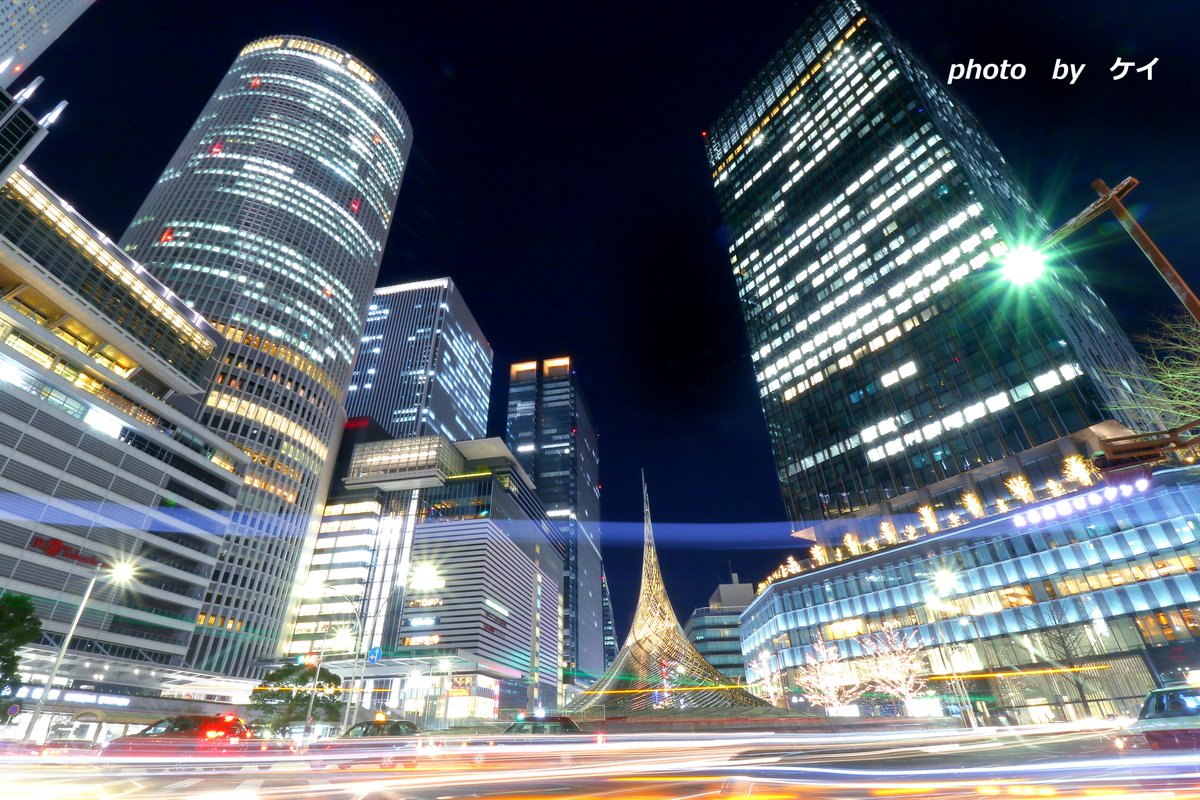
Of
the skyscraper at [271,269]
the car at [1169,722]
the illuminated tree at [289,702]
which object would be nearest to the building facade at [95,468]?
the skyscraper at [271,269]

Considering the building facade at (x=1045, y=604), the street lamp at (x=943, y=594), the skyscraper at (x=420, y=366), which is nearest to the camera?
the building facade at (x=1045, y=604)

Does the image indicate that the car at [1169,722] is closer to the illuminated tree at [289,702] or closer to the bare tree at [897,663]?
the bare tree at [897,663]

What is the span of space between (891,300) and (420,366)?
11580cm

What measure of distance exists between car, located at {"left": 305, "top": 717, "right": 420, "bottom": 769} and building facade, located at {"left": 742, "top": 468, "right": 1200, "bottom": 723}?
3980 centimetres

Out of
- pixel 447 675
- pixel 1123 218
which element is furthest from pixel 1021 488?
pixel 447 675

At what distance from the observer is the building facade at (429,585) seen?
88.8 metres

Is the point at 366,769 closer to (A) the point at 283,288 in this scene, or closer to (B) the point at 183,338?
(B) the point at 183,338

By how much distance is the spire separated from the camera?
→ 45.4 metres

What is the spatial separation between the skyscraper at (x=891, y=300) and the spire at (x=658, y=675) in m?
27.3

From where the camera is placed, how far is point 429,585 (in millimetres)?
98188

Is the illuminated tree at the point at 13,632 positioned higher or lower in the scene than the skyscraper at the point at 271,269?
lower

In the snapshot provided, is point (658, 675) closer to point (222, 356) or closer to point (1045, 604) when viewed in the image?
point (1045, 604)

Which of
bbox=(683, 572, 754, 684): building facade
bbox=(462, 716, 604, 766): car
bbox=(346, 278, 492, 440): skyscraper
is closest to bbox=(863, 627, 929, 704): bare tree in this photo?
bbox=(462, 716, 604, 766): car

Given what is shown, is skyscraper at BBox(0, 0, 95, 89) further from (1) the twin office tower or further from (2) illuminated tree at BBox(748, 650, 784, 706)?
(2) illuminated tree at BBox(748, 650, 784, 706)
